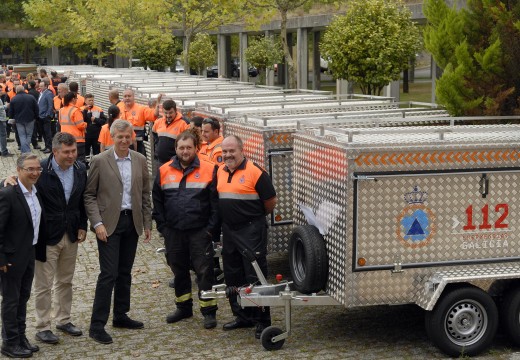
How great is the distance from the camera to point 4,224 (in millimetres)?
7605

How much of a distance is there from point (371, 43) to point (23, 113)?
879 centimetres

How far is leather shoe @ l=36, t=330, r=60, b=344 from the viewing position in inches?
327

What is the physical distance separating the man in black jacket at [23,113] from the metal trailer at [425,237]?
14469 mm

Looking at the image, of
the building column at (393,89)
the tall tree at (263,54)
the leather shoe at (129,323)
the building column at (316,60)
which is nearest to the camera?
the leather shoe at (129,323)

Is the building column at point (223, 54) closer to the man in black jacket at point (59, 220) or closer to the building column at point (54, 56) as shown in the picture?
the building column at point (54, 56)

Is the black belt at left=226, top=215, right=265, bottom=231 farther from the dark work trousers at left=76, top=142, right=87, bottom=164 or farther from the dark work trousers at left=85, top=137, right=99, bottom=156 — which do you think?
the dark work trousers at left=85, top=137, right=99, bottom=156

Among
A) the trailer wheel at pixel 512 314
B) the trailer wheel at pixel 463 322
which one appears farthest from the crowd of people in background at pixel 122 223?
the trailer wheel at pixel 512 314

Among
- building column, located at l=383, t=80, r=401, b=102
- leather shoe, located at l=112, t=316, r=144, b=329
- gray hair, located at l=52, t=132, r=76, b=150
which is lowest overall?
leather shoe, located at l=112, t=316, r=144, b=329

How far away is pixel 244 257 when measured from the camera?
8500 mm

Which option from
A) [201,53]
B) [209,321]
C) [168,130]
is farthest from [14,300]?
[201,53]

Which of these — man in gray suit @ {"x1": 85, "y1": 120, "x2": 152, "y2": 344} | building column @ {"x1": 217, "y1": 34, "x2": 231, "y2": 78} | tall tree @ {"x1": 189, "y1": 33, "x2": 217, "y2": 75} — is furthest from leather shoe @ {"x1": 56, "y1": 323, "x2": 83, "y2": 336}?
building column @ {"x1": 217, "y1": 34, "x2": 231, "y2": 78}

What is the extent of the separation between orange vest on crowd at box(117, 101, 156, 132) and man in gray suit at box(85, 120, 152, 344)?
22.0ft

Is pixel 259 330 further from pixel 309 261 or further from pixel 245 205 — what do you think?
pixel 245 205

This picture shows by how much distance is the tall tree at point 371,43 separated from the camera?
1923 cm
